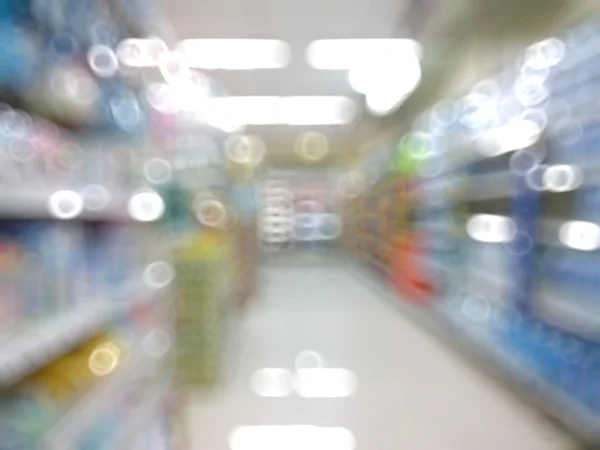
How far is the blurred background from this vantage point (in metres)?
1.96

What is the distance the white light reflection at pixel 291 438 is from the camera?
3.65 m

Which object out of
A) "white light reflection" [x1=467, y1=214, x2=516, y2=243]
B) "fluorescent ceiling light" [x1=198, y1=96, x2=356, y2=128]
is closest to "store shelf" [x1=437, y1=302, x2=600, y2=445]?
"white light reflection" [x1=467, y1=214, x2=516, y2=243]

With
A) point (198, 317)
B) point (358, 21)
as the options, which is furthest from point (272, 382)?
point (358, 21)

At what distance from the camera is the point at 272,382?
→ 5.07 m

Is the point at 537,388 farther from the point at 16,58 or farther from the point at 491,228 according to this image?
the point at 16,58

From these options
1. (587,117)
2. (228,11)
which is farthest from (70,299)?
(228,11)

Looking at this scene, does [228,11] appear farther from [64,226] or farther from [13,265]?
[13,265]

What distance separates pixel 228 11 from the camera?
6609 mm

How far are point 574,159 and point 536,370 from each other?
4.25 ft

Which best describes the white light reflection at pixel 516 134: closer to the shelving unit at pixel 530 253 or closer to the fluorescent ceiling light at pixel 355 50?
the shelving unit at pixel 530 253

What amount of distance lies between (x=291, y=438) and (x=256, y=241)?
6.73 metres

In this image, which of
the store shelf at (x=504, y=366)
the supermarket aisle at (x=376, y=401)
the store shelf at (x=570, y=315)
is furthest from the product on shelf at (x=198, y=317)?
the store shelf at (x=570, y=315)

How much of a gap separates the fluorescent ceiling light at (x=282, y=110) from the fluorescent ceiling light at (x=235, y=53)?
3.92 feet

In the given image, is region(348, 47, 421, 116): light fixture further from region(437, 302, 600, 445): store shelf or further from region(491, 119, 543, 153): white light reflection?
region(437, 302, 600, 445): store shelf
